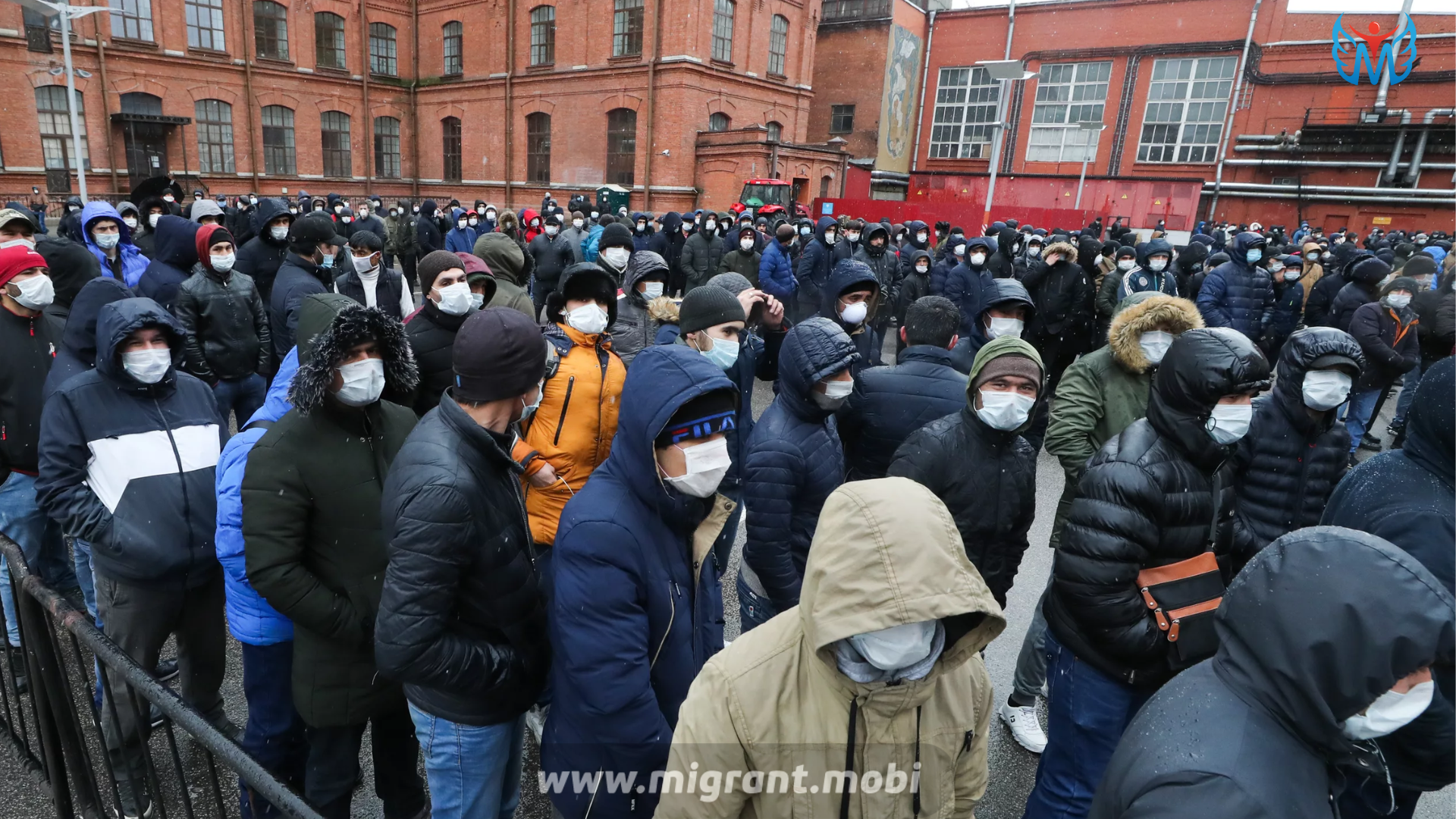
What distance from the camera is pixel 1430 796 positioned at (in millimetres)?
3238

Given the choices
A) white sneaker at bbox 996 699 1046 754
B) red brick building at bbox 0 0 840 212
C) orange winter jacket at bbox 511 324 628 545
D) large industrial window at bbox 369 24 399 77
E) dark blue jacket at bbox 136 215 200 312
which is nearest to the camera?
orange winter jacket at bbox 511 324 628 545

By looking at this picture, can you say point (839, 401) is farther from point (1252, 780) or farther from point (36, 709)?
point (36, 709)

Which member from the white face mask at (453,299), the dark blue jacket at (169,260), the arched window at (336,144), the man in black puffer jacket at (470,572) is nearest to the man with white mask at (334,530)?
the man in black puffer jacket at (470,572)

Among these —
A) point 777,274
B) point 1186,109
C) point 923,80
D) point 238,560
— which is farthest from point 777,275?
point 923,80

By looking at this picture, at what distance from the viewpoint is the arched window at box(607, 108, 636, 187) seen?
1023 inches

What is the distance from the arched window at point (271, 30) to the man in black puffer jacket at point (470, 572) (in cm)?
3224

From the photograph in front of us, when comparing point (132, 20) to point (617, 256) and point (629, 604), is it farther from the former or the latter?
point (629, 604)

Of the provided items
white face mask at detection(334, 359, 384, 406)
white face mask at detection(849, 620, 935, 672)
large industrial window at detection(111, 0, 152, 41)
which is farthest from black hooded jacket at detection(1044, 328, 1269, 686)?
large industrial window at detection(111, 0, 152, 41)

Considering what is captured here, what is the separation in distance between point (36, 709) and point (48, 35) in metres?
29.3

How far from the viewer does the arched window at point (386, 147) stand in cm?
3111

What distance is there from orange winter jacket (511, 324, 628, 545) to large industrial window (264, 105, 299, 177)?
101 ft

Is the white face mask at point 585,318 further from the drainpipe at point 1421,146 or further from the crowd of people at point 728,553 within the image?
the drainpipe at point 1421,146


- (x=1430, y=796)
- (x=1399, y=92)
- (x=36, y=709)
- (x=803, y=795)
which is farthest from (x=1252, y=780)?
(x=1399, y=92)

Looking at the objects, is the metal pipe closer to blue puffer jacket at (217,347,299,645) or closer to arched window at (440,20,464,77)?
arched window at (440,20,464,77)
